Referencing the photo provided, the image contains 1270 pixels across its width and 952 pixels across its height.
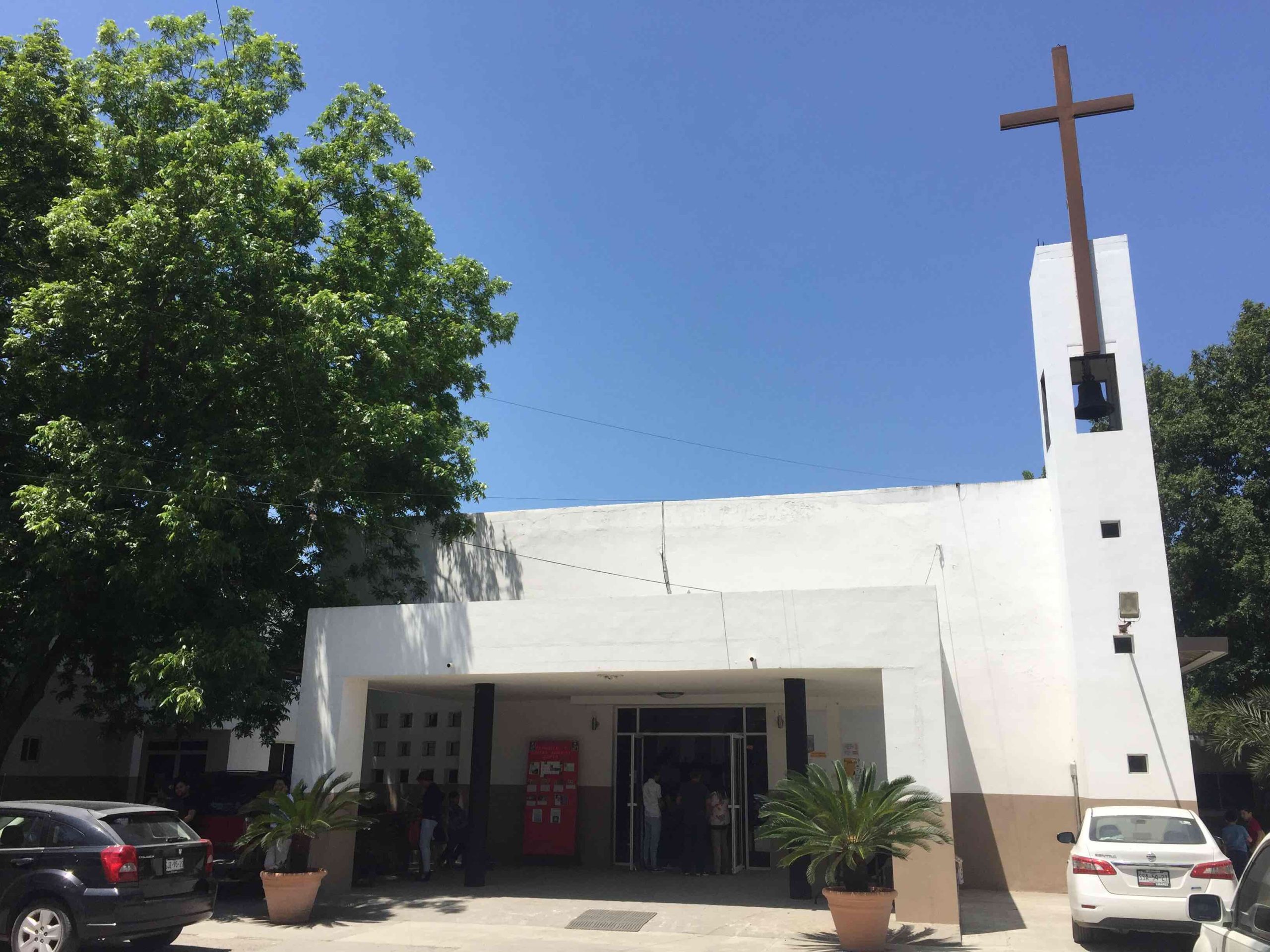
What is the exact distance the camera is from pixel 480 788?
1535cm

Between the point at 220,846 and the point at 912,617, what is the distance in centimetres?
1274

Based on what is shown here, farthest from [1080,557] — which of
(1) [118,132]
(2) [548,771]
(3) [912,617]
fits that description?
(1) [118,132]

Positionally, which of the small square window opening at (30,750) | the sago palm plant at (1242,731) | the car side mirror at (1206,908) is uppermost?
the sago palm plant at (1242,731)

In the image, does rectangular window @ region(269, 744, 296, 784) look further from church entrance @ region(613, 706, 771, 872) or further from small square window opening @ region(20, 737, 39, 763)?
church entrance @ region(613, 706, 771, 872)

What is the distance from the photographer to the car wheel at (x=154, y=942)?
10484 mm

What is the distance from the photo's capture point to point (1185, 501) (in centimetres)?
2647

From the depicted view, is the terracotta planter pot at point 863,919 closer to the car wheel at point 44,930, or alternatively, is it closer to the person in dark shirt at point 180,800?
the car wheel at point 44,930

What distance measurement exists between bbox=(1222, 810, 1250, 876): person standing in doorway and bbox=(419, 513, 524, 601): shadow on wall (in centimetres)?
1284

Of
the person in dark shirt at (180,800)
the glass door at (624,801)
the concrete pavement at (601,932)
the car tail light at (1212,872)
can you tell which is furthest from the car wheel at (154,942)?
the car tail light at (1212,872)

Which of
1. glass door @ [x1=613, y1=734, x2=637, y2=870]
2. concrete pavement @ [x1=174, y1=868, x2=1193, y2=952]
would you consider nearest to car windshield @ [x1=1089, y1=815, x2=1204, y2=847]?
concrete pavement @ [x1=174, y1=868, x2=1193, y2=952]

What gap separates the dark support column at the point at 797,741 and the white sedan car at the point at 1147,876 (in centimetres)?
375

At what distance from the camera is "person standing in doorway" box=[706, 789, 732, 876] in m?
17.3

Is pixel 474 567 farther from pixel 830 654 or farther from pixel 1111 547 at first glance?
pixel 1111 547

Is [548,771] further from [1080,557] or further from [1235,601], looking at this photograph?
[1235,601]
